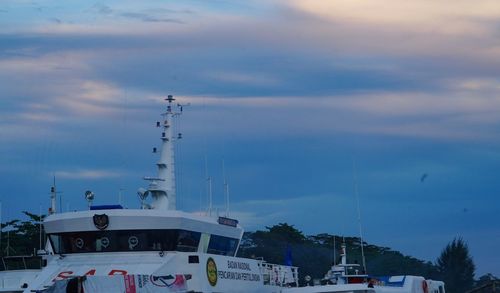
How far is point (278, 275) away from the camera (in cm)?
5119

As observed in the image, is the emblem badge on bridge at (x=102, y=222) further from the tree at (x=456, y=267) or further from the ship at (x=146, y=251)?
the tree at (x=456, y=267)

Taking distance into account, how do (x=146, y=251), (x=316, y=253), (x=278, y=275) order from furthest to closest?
1. (x=316, y=253)
2. (x=278, y=275)
3. (x=146, y=251)

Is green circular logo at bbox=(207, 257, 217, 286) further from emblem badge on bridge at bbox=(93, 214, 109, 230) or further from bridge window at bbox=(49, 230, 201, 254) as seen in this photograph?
emblem badge on bridge at bbox=(93, 214, 109, 230)

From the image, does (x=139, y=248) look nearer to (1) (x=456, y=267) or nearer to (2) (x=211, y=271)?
(2) (x=211, y=271)

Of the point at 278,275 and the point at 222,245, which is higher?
the point at 222,245

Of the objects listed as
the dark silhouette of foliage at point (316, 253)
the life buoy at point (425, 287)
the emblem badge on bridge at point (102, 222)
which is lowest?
the life buoy at point (425, 287)

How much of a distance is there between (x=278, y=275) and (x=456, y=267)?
29983 millimetres

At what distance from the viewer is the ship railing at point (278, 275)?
49969 millimetres

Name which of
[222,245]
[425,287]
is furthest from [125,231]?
[425,287]

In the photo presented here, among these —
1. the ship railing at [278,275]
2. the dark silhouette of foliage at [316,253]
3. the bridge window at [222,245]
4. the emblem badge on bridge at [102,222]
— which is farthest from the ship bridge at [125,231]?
the dark silhouette of foliage at [316,253]

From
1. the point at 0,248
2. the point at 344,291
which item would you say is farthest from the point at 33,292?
the point at 0,248

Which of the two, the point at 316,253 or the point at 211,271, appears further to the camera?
the point at 316,253

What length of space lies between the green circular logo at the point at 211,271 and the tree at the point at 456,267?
118 ft

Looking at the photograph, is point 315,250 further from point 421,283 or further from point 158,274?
point 158,274
